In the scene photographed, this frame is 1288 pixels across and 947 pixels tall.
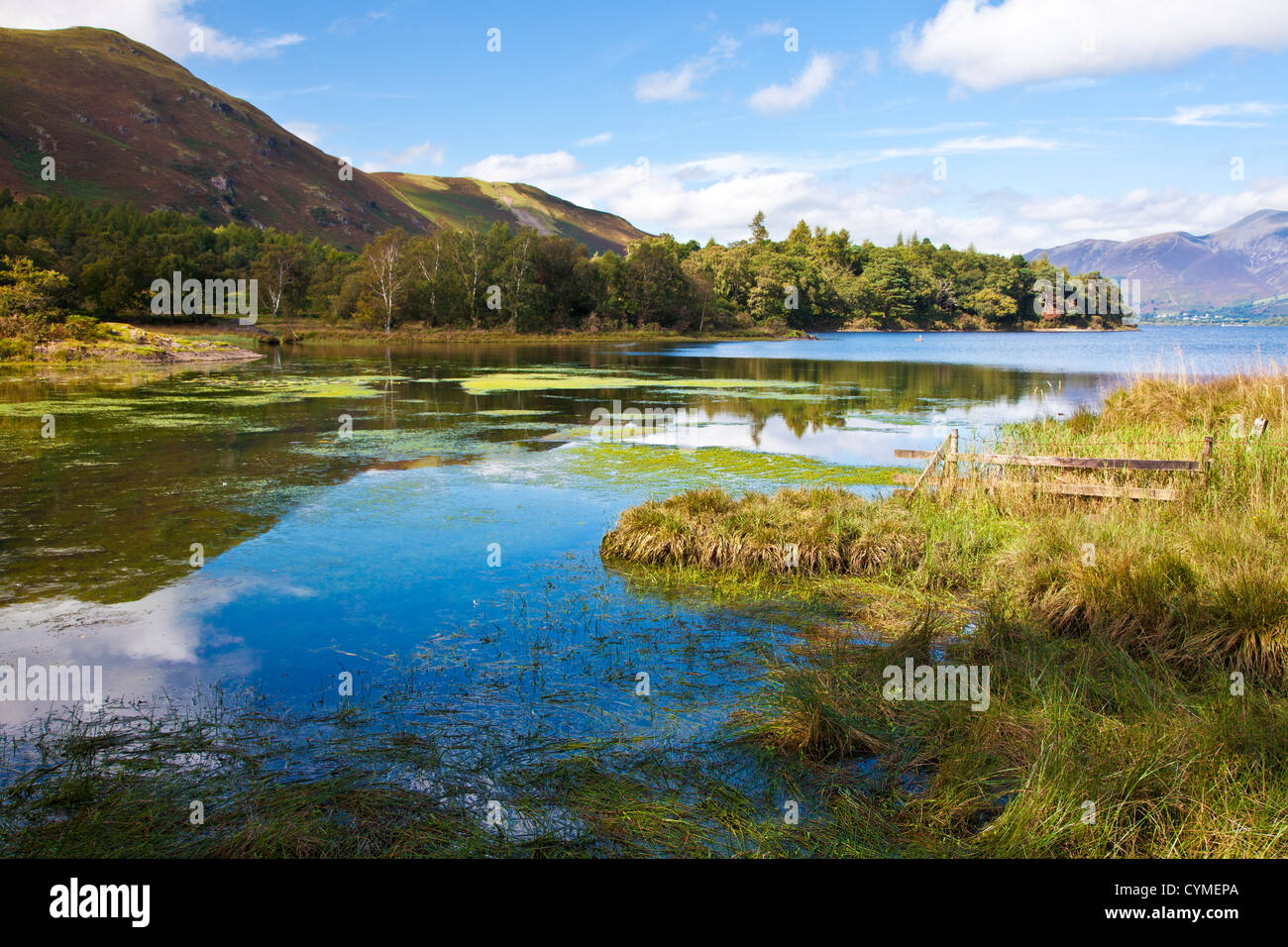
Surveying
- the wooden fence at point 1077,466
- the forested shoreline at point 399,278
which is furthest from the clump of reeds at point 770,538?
the forested shoreline at point 399,278

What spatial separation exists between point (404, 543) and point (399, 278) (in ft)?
227

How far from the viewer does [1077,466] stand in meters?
11.9

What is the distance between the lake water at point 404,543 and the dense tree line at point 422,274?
33746 millimetres

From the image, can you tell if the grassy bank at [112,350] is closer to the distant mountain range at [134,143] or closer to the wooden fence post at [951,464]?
the wooden fence post at [951,464]

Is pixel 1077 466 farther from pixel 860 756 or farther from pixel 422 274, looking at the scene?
pixel 422 274

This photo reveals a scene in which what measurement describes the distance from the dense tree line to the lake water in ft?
111

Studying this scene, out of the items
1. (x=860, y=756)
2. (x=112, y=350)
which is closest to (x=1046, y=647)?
(x=860, y=756)

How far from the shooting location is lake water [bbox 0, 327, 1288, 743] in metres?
6.99

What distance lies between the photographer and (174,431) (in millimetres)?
20500

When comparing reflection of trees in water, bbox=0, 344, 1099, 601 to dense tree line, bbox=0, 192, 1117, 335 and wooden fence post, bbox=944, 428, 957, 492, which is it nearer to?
wooden fence post, bbox=944, 428, 957, 492

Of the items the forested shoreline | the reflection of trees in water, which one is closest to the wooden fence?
the reflection of trees in water

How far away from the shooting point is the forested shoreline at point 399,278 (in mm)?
62906
